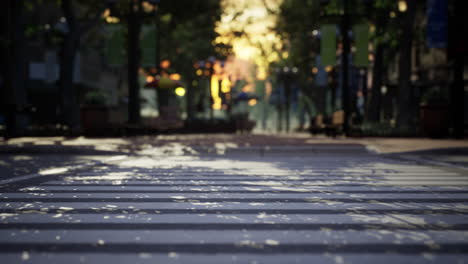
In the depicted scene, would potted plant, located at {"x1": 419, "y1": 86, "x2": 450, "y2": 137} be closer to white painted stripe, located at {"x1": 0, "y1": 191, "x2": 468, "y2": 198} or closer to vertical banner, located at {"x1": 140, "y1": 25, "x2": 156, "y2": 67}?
vertical banner, located at {"x1": 140, "y1": 25, "x2": 156, "y2": 67}

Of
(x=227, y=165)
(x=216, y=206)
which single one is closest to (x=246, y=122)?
(x=227, y=165)

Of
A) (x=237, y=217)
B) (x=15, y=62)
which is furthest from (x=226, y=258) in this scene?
(x=15, y=62)

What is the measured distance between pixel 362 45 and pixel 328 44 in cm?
147

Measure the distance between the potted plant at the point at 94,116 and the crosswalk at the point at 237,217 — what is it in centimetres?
1297

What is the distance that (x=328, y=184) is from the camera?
10.3 m

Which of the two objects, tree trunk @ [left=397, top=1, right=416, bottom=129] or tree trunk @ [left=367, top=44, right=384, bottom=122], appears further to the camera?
tree trunk @ [left=367, top=44, right=384, bottom=122]

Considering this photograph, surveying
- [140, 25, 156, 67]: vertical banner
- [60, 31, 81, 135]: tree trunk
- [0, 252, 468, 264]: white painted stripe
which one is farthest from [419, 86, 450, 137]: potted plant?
[0, 252, 468, 264]: white painted stripe

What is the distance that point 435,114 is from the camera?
2478 cm

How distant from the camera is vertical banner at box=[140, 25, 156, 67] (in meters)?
26.2

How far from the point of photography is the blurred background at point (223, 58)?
2502 centimetres

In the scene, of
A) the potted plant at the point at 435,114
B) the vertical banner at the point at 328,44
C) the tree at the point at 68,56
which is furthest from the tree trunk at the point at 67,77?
the potted plant at the point at 435,114

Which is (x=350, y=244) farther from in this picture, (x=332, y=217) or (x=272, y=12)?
(x=272, y=12)

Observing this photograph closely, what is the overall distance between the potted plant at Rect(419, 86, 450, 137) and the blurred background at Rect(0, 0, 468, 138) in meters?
0.05

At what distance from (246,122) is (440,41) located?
18466mm
